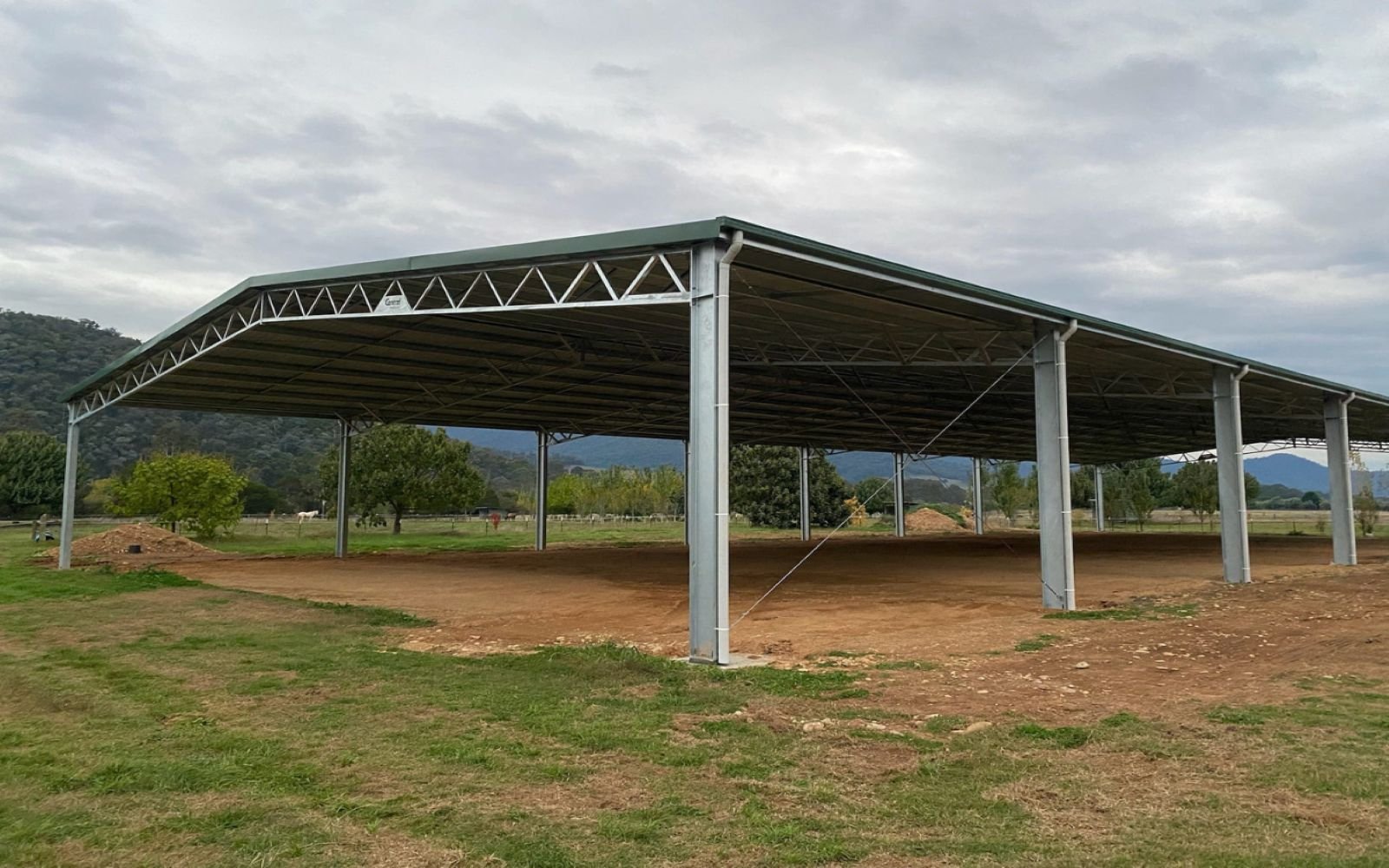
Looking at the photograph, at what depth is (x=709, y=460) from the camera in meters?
10.9

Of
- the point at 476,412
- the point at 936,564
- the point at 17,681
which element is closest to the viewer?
the point at 17,681

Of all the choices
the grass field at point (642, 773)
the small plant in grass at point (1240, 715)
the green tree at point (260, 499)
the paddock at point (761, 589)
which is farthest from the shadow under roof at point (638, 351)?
the green tree at point (260, 499)

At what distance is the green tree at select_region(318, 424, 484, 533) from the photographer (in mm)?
55500

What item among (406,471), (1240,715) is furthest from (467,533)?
(1240,715)

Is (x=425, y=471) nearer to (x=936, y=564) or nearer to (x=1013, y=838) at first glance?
(x=936, y=564)

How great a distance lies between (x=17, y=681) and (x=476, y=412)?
23.8 m

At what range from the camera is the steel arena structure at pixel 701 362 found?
11852mm

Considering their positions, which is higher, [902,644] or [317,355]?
[317,355]

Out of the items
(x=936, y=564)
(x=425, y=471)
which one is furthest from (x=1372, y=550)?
(x=425, y=471)

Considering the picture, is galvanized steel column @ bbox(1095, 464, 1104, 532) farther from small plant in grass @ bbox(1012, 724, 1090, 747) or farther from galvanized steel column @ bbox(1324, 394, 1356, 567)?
small plant in grass @ bbox(1012, 724, 1090, 747)

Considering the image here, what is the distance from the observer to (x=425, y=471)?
57.1 metres

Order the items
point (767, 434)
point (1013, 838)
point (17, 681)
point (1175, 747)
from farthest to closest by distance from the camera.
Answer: point (767, 434), point (17, 681), point (1175, 747), point (1013, 838)

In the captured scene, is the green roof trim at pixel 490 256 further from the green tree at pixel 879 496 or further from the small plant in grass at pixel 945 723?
the green tree at pixel 879 496

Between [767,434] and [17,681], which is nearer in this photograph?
[17,681]
